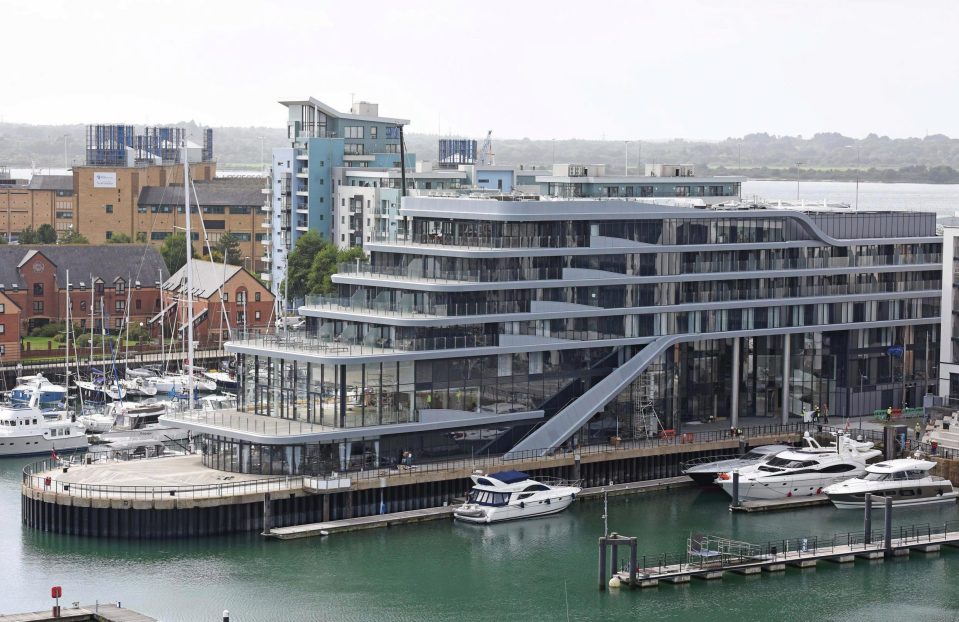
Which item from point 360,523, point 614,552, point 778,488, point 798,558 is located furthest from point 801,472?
point 360,523

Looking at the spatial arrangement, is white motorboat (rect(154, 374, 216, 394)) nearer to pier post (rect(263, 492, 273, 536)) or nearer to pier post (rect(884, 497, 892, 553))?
pier post (rect(263, 492, 273, 536))

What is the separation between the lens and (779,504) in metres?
76.4

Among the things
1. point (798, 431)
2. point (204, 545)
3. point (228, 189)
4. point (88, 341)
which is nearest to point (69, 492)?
point (204, 545)

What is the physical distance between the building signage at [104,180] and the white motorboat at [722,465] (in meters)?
101

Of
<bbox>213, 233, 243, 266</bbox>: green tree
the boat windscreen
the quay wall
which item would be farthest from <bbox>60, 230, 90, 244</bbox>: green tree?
the boat windscreen

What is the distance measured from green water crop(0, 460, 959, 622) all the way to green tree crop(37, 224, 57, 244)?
8783 cm

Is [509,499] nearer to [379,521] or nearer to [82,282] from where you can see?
[379,521]

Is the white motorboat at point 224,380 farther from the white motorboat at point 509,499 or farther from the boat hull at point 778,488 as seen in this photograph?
the boat hull at point 778,488

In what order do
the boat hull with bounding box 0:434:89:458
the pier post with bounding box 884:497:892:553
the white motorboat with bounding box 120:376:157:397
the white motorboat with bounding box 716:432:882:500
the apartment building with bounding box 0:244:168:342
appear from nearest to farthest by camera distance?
the pier post with bounding box 884:497:892:553, the white motorboat with bounding box 716:432:882:500, the boat hull with bounding box 0:434:89:458, the white motorboat with bounding box 120:376:157:397, the apartment building with bounding box 0:244:168:342

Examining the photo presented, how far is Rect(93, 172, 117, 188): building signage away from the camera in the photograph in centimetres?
17075

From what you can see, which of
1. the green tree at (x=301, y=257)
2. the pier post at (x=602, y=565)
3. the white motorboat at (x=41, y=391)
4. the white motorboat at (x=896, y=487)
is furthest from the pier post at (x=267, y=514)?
the green tree at (x=301, y=257)

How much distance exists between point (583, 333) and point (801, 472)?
11360 mm

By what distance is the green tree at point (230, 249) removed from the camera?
153125 mm

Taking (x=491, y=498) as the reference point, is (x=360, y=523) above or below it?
below
